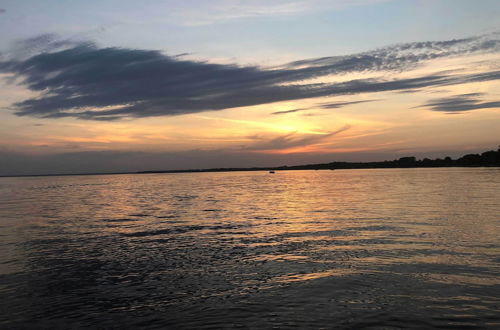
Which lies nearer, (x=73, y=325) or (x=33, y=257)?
(x=73, y=325)

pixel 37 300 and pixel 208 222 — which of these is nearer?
pixel 37 300

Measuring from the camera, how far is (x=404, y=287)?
14258 mm

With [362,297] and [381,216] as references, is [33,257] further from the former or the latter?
[381,216]

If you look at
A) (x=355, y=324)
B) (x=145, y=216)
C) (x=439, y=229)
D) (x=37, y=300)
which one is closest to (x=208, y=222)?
(x=145, y=216)

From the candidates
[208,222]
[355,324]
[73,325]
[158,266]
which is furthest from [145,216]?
[355,324]

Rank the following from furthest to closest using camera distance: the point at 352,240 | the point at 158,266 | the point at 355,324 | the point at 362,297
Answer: the point at 352,240
the point at 158,266
the point at 362,297
the point at 355,324

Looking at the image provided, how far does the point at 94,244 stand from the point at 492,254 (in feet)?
73.0

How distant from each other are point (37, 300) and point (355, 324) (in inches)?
428

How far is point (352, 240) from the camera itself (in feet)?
77.4

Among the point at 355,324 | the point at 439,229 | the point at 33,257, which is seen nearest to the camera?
the point at 355,324

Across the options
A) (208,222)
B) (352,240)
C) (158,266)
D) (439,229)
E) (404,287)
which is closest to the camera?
(404,287)

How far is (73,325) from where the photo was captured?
11445 millimetres

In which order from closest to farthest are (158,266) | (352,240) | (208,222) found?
(158,266)
(352,240)
(208,222)

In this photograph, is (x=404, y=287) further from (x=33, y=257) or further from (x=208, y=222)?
(x=208, y=222)
